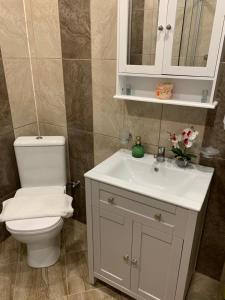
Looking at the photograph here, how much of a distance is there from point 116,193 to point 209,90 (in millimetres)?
759

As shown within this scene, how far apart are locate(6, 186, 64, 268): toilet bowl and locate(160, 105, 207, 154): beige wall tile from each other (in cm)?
91

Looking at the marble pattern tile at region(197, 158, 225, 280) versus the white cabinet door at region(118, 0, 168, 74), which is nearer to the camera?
the white cabinet door at region(118, 0, 168, 74)

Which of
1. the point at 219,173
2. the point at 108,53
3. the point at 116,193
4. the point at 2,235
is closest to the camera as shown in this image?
the point at 116,193

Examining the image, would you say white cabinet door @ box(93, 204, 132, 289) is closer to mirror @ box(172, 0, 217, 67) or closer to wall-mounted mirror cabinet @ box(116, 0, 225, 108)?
wall-mounted mirror cabinet @ box(116, 0, 225, 108)

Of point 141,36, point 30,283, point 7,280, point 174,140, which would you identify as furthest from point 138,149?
point 7,280

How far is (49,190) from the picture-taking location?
72.1 inches

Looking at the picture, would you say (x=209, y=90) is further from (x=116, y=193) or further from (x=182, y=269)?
(x=182, y=269)

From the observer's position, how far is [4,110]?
5.70ft

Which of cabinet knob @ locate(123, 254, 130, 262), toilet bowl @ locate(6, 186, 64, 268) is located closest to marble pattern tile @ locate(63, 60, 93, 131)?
toilet bowl @ locate(6, 186, 64, 268)

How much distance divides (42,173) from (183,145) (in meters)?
1.10

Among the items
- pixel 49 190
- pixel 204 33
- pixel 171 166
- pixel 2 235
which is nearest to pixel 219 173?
pixel 171 166

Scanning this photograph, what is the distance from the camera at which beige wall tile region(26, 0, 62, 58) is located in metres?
1.64

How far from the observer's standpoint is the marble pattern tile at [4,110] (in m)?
1.67

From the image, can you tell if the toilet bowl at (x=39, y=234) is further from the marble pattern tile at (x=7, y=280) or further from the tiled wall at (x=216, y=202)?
the tiled wall at (x=216, y=202)
